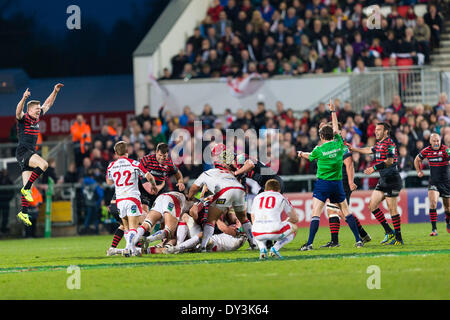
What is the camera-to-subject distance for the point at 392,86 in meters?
26.8

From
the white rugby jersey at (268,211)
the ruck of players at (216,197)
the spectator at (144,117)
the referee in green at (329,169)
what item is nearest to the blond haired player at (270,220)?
the white rugby jersey at (268,211)

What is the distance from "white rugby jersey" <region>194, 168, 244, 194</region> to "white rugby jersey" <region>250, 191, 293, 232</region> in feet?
6.37

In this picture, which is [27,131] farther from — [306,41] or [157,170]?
[306,41]

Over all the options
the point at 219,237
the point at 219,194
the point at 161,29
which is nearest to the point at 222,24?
the point at 161,29

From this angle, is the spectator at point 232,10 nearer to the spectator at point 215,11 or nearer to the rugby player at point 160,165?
the spectator at point 215,11

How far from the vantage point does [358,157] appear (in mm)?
23328

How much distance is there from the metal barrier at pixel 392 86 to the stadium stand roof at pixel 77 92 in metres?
9.53

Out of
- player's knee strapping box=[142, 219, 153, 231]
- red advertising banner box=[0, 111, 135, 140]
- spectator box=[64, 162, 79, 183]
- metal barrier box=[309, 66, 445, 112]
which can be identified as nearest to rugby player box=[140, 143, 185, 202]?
player's knee strapping box=[142, 219, 153, 231]

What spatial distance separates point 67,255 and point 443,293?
8586 mm

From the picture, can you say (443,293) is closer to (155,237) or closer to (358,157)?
(155,237)

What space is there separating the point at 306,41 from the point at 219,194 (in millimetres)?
14265

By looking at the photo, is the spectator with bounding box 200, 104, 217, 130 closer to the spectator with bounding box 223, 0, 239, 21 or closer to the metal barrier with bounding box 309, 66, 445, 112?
the metal barrier with bounding box 309, 66, 445, 112

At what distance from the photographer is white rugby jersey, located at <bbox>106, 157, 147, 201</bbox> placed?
14.3m

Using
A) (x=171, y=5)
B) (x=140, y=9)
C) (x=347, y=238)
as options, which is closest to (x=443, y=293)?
(x=347, y=238)
